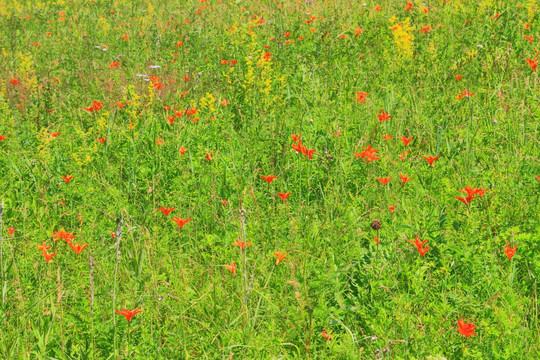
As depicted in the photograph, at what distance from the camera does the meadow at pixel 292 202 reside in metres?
1.99

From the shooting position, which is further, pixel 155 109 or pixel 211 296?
pixel 155 109

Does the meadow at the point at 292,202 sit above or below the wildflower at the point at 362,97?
below

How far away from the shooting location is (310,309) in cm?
189

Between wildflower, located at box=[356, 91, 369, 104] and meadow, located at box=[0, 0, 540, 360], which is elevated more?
wildflower, located at box=[356, 91, 369, 104]

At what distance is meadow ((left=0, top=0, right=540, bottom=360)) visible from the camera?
1.99m

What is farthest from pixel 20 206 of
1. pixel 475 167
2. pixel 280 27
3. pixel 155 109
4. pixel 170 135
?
→ pixel 280 27

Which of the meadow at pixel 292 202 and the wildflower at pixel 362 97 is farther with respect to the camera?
the wildflower at pixel 362 97

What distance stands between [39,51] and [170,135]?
3.88 meters

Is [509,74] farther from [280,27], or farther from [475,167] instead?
[280,27]

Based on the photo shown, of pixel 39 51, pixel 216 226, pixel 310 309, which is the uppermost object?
pixel 310 309

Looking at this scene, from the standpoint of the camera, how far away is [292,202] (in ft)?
9.87

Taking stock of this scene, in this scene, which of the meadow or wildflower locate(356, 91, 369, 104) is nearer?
the meadow

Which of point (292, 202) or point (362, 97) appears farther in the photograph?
point (362, 97)

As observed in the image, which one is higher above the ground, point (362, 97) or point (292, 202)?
point (362, 97)
